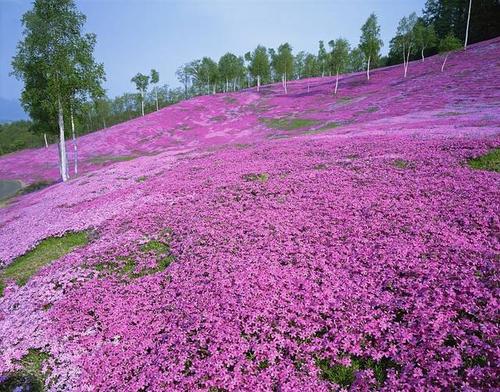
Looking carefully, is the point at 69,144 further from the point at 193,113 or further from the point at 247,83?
the point at 247,83

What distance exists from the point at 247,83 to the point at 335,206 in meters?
158

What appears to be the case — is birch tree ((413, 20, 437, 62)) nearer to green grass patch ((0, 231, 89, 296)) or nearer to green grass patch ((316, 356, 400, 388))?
green grass patch ((0, 231, 89, 296))

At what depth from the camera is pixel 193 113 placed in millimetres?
77500

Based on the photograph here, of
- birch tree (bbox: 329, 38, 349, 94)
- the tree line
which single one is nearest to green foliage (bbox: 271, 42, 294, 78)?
the tree line

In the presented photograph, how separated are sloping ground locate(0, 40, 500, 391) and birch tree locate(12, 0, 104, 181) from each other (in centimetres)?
2001

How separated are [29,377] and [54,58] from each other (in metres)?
35.7

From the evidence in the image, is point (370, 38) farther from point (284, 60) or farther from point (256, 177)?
point (256, 177)

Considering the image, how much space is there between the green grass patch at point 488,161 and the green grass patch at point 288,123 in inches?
1249

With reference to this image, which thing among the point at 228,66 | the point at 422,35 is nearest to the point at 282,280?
the point at 422,35

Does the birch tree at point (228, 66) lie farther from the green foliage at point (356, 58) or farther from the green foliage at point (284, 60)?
the green foliage at point (356, 58)

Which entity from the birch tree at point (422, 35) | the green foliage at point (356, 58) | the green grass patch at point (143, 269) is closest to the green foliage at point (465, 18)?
the birch tree at point (422, 35)

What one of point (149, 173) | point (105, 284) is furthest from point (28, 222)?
point (105, 284)

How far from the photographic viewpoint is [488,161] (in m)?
14.8

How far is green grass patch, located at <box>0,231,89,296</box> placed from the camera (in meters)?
12.3
